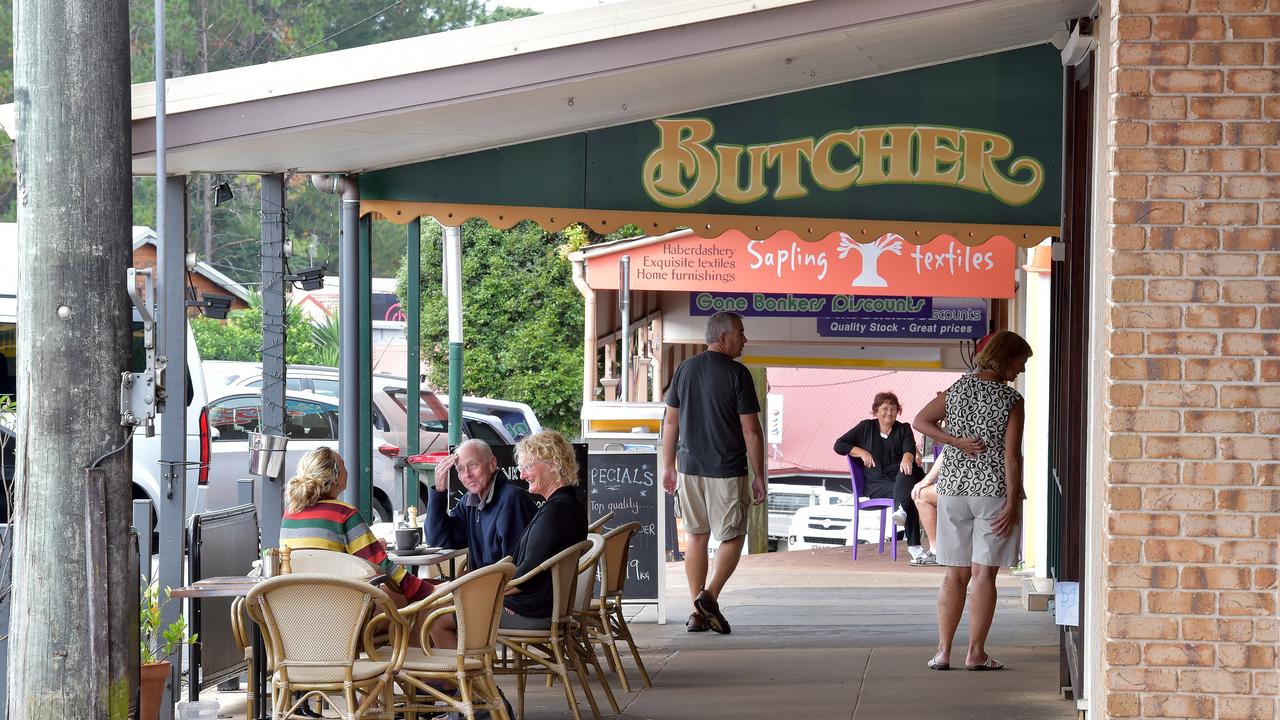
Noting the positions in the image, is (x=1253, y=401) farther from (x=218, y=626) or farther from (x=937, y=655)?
(x=218, y=626)

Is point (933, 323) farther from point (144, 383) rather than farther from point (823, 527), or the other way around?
point (144, 383)

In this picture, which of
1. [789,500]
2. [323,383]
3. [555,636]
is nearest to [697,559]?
[555,636]

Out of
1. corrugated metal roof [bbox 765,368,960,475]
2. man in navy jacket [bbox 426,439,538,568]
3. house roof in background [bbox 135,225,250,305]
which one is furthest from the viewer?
corrugated metal roof [bbox 765,368,960,475]

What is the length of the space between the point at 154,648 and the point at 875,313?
8849 millimetres

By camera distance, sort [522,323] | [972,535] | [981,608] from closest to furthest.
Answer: [972,535] < [981,608] < [522,323]

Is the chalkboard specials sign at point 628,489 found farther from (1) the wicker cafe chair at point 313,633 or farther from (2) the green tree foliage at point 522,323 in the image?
(2) the green tree foliage at point 522,323

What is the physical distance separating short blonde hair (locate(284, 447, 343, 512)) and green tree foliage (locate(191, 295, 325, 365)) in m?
25.8

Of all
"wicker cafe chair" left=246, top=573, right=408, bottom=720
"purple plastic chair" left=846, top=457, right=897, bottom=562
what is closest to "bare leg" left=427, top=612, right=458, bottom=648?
"wicker cafe chair" left=246, top=573, right=408, bottom=720

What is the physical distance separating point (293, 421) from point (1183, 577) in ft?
38.3

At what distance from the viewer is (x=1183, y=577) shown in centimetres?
426

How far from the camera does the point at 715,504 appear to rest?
8109 millimetres

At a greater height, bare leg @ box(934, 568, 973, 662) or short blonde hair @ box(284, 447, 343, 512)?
short blonde hair @ box(284, 447, 343, 512)

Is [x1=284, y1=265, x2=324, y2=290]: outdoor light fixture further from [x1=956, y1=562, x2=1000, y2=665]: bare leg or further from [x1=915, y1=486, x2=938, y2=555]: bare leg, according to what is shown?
[x1=915, y1=486, x2=938, y2=555]: bare leg

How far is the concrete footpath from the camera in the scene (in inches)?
244
